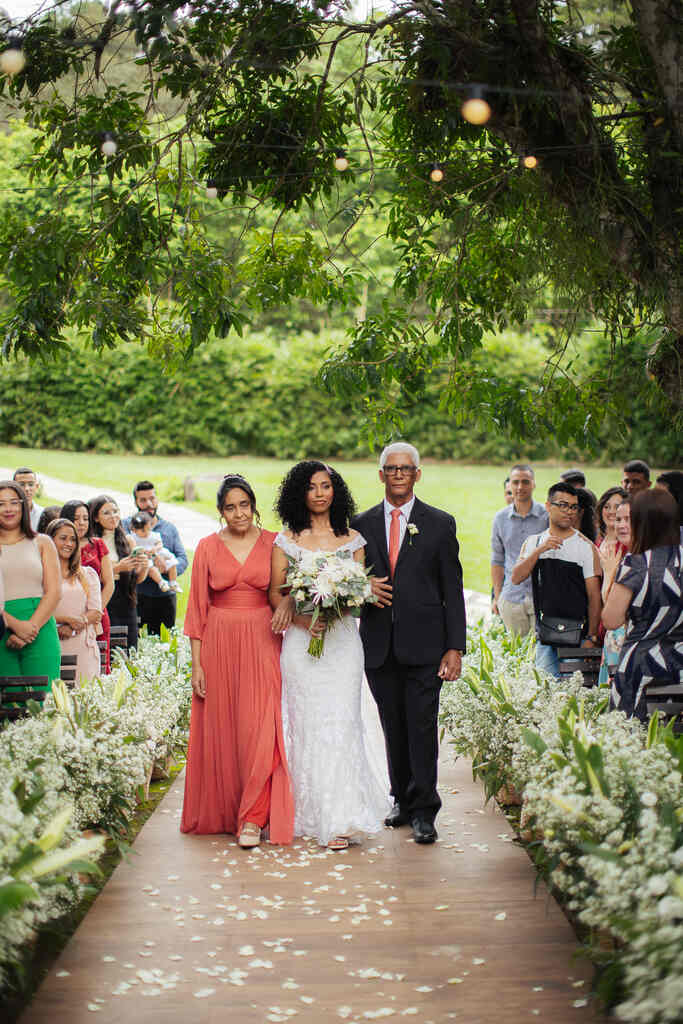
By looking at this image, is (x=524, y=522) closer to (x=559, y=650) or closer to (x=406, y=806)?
(x=559, y=650)

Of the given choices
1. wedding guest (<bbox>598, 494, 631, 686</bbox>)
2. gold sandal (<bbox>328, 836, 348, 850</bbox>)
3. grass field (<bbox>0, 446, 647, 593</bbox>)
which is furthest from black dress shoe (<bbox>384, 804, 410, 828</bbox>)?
grass field (<bbox>0, 446, 647, 593</bbox>)

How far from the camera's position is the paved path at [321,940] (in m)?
4.09

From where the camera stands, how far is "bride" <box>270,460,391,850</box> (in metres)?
6.46

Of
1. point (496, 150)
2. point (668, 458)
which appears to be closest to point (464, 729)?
point (496, 150)

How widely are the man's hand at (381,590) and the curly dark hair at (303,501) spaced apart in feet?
1.32

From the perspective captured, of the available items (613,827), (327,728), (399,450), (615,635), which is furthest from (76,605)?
(613,827)

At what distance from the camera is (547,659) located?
7871 mm

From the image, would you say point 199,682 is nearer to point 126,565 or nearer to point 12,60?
point 126,565

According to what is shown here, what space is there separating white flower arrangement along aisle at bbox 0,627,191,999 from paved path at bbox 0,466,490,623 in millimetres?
10784

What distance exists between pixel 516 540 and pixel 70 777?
5758mm

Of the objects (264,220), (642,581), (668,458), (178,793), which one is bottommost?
(178,793)

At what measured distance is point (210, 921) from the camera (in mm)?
5016

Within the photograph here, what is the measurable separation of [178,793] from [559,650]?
276cm

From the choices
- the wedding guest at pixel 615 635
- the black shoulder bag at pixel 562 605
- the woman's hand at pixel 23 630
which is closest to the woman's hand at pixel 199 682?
the woman's hand at pixel 23 630
